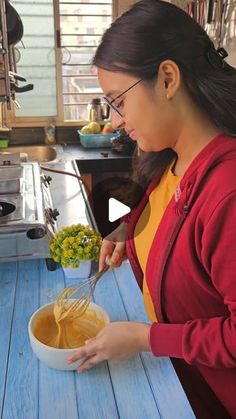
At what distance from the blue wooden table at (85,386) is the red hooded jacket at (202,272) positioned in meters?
0.08

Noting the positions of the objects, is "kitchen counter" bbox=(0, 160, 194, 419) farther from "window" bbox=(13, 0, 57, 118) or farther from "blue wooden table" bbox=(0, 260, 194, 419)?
"window" bbox=(13, 0, 57, 118)

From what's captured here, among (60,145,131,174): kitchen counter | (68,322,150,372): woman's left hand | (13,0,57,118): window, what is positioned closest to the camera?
(68,322,150,372): woman's left hand

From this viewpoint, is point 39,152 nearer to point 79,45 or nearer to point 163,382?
point 79,45

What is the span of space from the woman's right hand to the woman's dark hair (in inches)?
17.7

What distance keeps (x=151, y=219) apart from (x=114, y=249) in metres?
0.18

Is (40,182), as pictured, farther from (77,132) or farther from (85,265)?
(77,132)

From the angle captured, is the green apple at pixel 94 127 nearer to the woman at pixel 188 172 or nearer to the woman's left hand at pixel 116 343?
the woman at pixel 188 172

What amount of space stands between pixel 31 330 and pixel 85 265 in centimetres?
30

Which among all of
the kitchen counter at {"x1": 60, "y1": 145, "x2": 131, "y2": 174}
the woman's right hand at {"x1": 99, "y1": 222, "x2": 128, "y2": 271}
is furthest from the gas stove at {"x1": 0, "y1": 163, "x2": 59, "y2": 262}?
the kitchen counter at {"x1": 60, "y1": 145, "x2": 131, "y2": 174}

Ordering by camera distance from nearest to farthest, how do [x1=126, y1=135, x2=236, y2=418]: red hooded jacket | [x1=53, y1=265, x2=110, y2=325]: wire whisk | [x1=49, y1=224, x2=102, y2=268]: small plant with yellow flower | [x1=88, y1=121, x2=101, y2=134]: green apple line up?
[x1=126, y1=135, x2=236, y2=418]: red hooded jacket, [x1=53, y1=265, x2=110, y2=325]: wire whisk, [x1=49, y1=224, x2=102, y2=268]: small plant with yellow flower, [x1=88, y1=121, x2=101, y2=134]: green apple

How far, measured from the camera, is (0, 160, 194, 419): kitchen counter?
707mm

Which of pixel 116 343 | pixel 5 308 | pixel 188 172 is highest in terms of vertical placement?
pixel 188 172

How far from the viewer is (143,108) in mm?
730

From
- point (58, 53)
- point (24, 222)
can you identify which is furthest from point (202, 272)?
point (58, 53)
